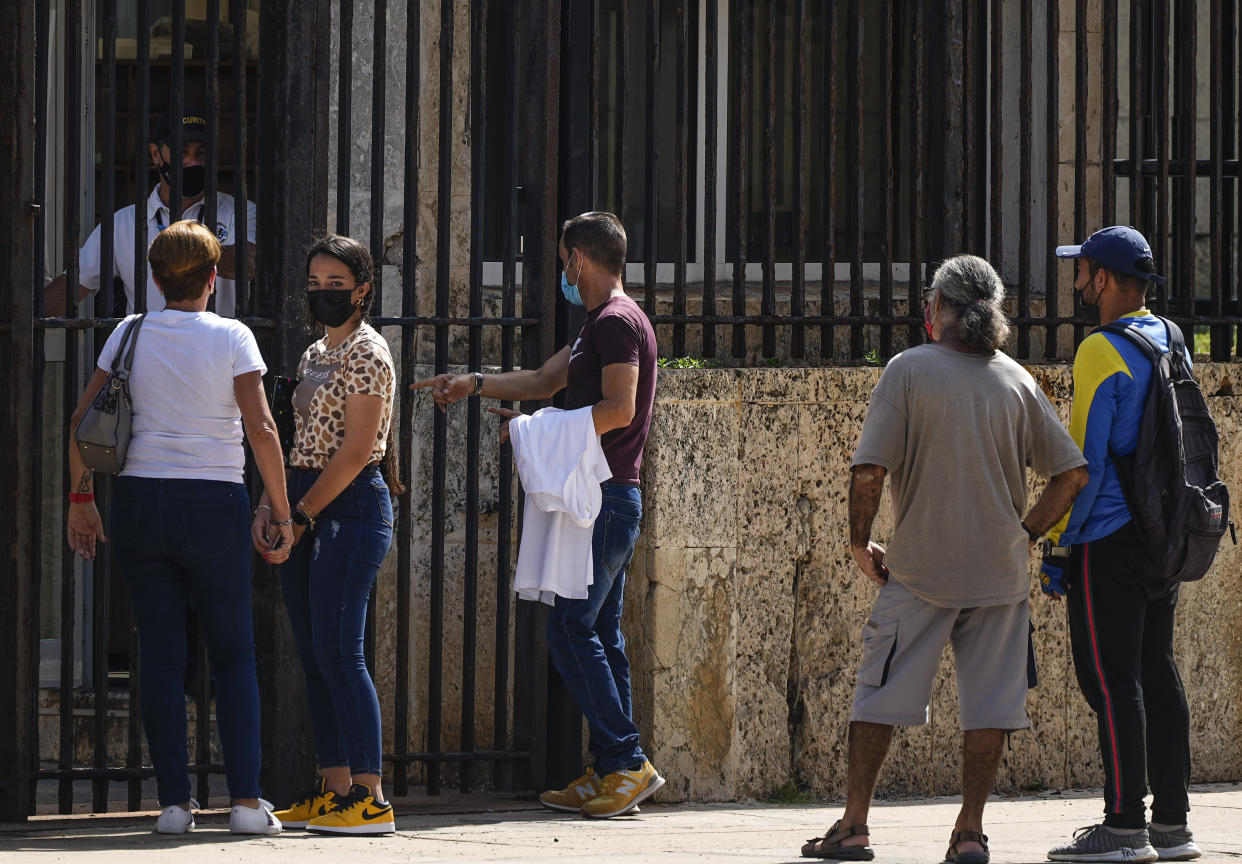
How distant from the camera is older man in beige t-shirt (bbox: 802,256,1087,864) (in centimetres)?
496

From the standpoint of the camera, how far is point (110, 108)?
5.88 metres

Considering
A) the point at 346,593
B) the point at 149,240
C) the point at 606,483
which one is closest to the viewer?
the point at 346,593

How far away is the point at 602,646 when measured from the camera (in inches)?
229

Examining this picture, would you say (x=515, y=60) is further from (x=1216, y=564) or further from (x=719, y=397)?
(x=1216, y=564)

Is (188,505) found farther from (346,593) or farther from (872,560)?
(872,560)

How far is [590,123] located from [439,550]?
1.61m

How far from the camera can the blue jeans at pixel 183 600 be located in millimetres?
5094

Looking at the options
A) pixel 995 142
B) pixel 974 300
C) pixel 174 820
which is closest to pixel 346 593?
pixel 174 820

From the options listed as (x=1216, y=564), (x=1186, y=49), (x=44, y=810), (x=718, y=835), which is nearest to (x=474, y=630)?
(x=718, y=835)

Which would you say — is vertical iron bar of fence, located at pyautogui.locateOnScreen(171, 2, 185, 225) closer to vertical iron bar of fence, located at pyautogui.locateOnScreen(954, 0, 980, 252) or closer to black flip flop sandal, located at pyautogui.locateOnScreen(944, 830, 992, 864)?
vertical iron bar of fence, located at pyautogui.locateOnScreen(954, 0, 980, 252)

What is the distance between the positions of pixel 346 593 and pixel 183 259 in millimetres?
1074

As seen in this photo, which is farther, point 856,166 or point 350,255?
point 856,166

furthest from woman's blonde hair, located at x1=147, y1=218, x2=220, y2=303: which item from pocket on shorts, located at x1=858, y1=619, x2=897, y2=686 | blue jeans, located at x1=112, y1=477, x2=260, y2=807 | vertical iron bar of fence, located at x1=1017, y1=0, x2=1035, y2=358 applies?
vertical iron bar of fence, located at x1=1017, y1=0, x2=1035, y2=358

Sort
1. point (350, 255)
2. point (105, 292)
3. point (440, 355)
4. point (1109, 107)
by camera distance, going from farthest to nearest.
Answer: point (1109, 107) < point (440, 355) < point (105, 292) < point (350, 255)
